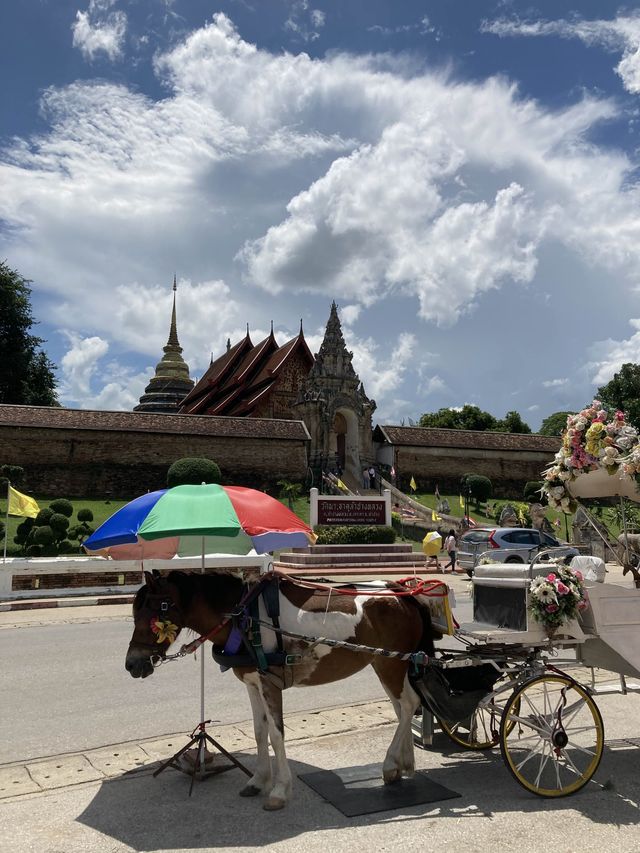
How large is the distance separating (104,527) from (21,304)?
48285mm

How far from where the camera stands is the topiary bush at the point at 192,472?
3278cm

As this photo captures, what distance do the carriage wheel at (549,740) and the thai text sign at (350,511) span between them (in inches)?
840

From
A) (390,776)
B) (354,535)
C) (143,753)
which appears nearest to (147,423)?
(354,535)

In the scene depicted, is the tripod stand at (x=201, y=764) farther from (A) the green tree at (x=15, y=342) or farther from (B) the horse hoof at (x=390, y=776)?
(A) the green tree at (x=15, y=342)

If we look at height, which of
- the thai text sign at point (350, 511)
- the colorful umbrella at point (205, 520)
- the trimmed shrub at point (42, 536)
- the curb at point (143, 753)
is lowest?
the curb at point (143, 753)

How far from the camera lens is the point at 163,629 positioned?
15.5 ft

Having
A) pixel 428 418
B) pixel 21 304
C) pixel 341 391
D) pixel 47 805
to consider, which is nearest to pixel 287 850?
pixel 47 805

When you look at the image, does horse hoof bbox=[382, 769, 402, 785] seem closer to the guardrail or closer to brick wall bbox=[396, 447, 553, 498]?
the guardrail

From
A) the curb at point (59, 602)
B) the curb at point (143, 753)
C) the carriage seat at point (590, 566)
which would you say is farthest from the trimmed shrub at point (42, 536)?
the carriage seat at point (590, 566)

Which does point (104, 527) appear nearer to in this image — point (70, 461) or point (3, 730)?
point (3, 730)

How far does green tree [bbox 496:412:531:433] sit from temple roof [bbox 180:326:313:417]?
29.3 metres

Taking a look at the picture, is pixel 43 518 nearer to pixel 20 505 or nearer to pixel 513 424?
pixel 20 505

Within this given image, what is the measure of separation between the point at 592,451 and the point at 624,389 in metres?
56.6

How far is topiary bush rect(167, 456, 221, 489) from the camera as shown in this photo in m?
32.8
